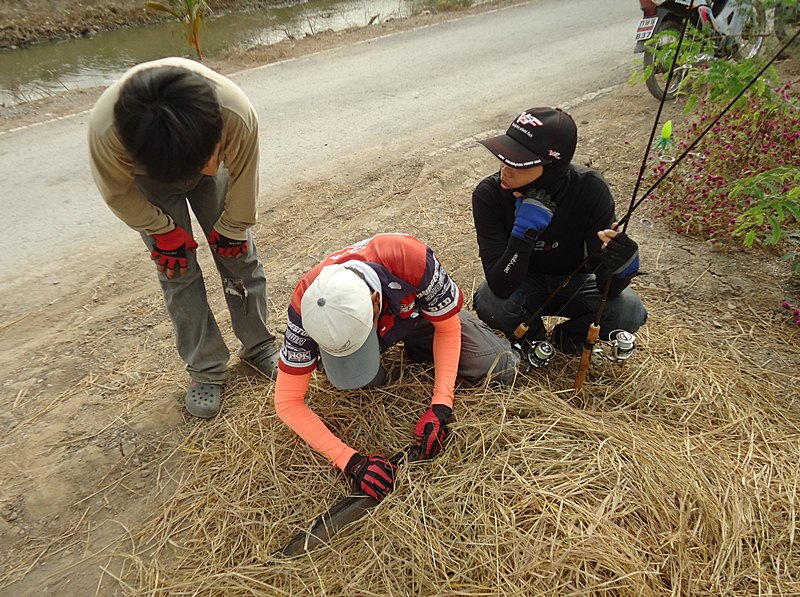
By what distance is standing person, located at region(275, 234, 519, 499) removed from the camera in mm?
1555

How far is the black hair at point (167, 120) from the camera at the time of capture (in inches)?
57.0

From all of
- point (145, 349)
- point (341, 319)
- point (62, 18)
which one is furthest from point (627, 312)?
point (62, 18)

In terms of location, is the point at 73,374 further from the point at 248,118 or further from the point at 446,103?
the point at 446,103

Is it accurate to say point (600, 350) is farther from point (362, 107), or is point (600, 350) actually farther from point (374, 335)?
point (362, 107)

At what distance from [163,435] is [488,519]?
1430 millimetres

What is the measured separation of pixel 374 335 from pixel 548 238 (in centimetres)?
88

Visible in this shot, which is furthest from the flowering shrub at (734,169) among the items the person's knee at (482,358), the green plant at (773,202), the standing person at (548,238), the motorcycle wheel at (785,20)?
the person's knee at (482,358)

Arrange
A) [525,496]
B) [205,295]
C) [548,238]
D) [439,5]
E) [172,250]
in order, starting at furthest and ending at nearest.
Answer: [439,5] → [205,295] → [548,238] → [172,250] → [525,496]

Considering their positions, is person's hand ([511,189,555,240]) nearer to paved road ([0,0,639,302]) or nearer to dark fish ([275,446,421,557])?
dark fish ([275,446,421,557])

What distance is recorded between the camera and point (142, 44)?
1038 cm

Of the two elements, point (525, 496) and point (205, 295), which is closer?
point (525, 496)

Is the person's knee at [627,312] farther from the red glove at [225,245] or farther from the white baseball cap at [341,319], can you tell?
the red glove at [225,245]


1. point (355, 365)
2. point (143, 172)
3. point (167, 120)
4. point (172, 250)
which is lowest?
point (355, 365)

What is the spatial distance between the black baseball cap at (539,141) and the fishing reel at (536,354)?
0.73m
